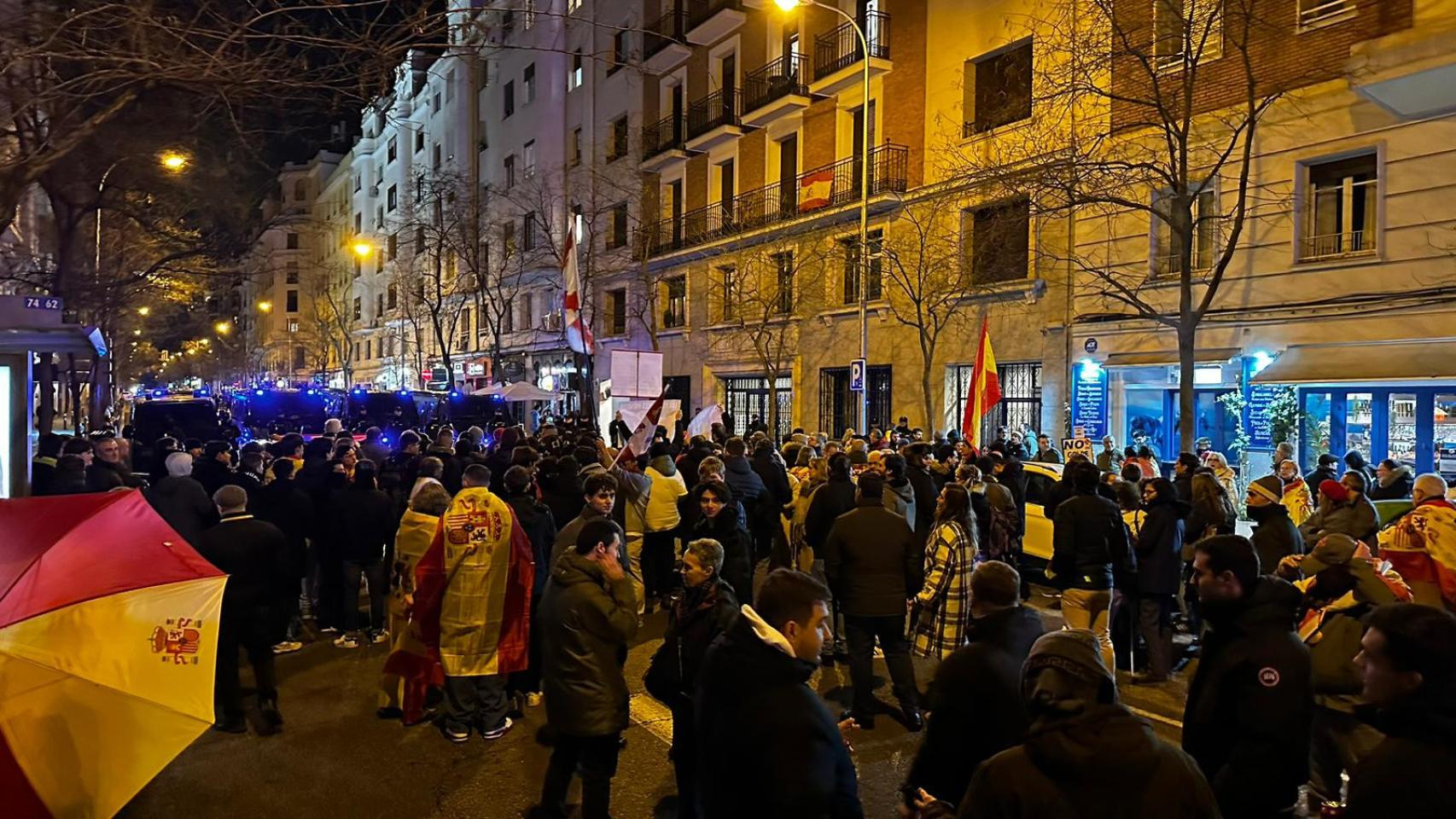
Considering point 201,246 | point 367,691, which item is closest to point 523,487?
point 367,691

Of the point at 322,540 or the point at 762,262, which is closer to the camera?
the point at 322,540

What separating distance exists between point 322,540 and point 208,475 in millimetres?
1935

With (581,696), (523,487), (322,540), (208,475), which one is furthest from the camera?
(208,475)

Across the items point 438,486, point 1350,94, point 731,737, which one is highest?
point 1350,94

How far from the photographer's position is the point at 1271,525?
6.89 meters

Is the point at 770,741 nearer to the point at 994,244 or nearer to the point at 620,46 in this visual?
the point at 994,244

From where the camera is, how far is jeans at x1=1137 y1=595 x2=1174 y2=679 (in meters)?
7.31

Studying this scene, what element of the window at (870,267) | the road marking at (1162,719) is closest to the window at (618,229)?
the window at (870,267)

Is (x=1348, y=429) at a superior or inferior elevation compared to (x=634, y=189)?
inferior

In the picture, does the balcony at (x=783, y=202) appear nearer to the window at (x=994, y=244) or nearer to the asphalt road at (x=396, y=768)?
the window at (x=994, y=244)

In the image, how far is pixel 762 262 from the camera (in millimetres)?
28141

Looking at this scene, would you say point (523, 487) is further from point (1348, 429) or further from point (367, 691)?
point (1348, 429)

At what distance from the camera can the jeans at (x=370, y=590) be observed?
821cm

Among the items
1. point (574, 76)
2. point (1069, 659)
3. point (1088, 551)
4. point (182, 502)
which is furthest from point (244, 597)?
point (574, 76)
